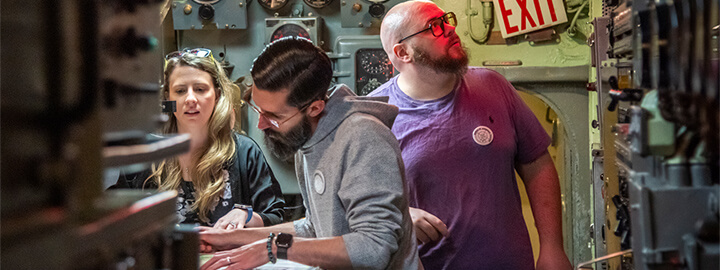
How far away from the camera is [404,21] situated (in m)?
2.89

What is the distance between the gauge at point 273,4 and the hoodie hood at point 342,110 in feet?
8.90

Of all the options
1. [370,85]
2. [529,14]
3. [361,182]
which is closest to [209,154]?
[361,182]

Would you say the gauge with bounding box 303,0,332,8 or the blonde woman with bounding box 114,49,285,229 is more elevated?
the gauge with bounding box 303,0,332,8

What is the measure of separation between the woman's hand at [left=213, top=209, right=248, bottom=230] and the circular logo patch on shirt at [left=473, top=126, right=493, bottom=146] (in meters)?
1.01

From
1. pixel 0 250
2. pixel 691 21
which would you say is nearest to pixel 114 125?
pixel 0 250

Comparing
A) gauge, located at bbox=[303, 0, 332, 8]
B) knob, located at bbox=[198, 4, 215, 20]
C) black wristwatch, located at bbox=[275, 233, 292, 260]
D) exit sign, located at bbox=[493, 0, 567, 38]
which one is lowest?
black wristwatch, located at bbox=[275, 233, 292, 260]

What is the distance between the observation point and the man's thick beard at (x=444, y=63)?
275cm

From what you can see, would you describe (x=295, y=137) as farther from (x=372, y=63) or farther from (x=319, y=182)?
(x=372, y=63)

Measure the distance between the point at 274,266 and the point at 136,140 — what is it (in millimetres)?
1249

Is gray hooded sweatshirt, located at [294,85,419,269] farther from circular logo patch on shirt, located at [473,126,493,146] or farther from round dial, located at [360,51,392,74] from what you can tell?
round dial, located at [360,51,392,74]

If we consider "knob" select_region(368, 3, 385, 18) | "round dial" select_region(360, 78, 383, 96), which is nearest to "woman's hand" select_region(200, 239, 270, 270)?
"round dial" select_region(360, 78, 383, 96)

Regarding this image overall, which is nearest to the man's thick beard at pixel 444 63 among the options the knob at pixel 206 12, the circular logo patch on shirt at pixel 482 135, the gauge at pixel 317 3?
the circular logo patch on shirt at pixel 482 135

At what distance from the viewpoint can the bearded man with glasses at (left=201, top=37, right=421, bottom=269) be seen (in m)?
1.83

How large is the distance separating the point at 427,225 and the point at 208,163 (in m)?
1.09
